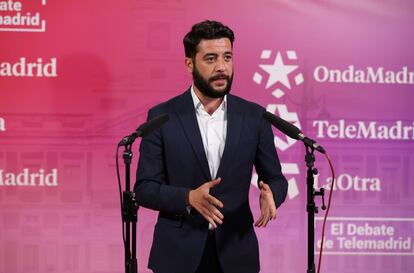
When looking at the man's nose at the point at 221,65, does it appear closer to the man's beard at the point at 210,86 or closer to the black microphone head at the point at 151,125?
the man's beard at the point at 210,86

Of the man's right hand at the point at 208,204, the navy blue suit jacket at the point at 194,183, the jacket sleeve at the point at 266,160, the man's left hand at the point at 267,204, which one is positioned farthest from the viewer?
the jacket sleeve at the point at 266,160

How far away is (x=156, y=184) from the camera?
1.99 metres

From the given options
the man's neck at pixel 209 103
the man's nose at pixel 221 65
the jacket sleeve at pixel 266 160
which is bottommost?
the jacket sleeve at pixel 266 160

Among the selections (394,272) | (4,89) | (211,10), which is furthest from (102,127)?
(394,272)

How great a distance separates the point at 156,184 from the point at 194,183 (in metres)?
0.15

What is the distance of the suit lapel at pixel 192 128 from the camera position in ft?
6.74

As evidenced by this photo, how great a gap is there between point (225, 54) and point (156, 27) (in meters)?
1.45

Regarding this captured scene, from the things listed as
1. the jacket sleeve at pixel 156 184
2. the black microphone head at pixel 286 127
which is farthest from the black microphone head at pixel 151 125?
the black microphone head at pixel 286 127

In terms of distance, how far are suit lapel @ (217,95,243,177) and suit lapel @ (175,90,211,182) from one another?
0.06m

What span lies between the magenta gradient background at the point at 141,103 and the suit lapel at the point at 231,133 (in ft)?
4.59

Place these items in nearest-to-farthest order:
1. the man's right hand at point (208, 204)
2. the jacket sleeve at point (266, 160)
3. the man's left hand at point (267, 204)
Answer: the man's right hand at point (208, 204)
the man's left hand at point (267, 204)
the jacket sleeve at point (266, 160)

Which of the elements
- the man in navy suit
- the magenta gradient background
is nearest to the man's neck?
the man in navy suit

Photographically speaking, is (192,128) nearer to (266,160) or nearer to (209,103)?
(209,103)

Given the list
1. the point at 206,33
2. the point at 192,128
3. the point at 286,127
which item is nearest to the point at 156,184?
the point at 192,128
